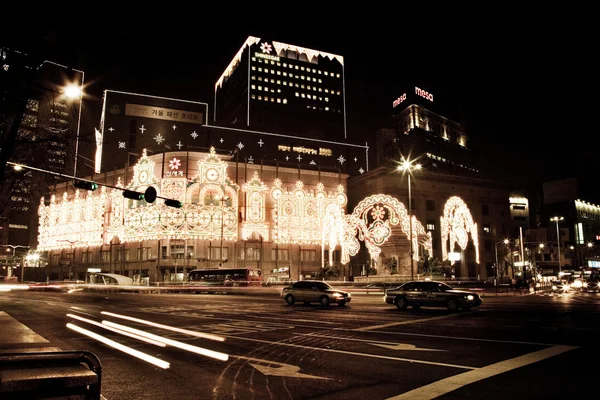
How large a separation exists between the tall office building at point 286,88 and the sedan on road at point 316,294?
121 metres

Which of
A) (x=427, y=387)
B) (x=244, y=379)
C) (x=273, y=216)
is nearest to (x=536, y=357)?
(x=427, y=387)

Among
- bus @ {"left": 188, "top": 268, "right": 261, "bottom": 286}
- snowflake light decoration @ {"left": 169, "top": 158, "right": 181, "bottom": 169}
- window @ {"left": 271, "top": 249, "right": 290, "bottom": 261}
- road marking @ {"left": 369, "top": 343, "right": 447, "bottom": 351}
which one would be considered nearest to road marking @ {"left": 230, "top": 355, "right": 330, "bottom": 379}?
road marking @ {"left": 369, "top": 343, "right": 447, "bottom": 351}

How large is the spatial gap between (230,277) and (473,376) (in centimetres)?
4806

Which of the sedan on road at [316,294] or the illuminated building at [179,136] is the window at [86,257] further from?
the sedan on road at [316,294]

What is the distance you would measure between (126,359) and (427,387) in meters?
6.98

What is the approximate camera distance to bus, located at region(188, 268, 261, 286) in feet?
174

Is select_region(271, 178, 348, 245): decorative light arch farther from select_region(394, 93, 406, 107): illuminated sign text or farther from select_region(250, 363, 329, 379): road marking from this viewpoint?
select_region(394, 93, 406, 107): illuminated sign text

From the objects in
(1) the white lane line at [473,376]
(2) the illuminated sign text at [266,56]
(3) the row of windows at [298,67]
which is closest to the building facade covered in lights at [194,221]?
(1) the white lane line at [473,376]

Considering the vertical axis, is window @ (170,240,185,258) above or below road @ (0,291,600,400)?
above

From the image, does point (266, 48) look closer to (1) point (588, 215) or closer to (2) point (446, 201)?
(2) point (446, 201)

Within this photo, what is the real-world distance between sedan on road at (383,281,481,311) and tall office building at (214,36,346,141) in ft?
410

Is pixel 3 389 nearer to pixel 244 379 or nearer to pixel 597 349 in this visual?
pixel 244 379

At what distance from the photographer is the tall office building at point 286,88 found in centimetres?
15400

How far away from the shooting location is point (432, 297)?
2350cm
